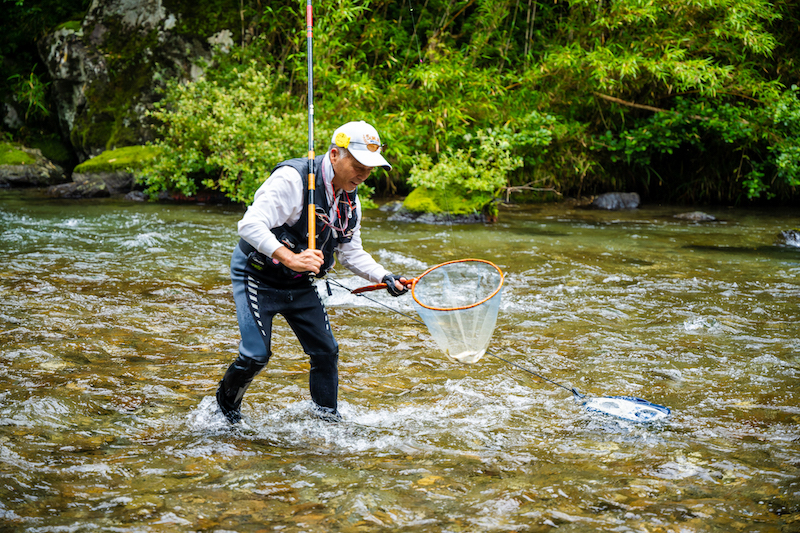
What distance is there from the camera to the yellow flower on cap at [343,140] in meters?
3.19

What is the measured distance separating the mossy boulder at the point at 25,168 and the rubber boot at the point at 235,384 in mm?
15871

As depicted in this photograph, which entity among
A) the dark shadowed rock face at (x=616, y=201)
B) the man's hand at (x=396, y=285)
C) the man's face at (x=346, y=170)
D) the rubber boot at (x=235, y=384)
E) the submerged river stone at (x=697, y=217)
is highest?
the man's face at (x=346, y=170)

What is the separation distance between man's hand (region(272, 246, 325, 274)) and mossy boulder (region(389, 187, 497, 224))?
916 centimetres

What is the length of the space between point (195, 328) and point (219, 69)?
1250cm

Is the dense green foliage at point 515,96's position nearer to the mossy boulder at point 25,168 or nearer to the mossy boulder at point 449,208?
the mossy boulder at point 449,208

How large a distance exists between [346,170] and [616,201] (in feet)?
43.9

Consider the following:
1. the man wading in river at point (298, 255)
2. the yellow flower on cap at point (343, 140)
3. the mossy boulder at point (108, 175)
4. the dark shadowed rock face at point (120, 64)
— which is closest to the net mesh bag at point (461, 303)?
the man wading in river at point (298, 255)

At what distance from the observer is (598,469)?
10.3 feet

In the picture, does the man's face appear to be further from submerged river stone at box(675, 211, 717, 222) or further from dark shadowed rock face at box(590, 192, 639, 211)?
dark shadowed rock face at box(590, 192, 639, 211)

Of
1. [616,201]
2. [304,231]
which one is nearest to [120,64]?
Result: [616,201]

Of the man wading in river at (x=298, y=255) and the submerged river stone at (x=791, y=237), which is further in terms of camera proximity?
the submerged river stone at (x=791, y=237)

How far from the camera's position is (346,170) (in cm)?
325

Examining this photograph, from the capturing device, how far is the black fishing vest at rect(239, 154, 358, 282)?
3.28m

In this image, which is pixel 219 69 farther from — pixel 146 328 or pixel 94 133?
pixel 146 328
